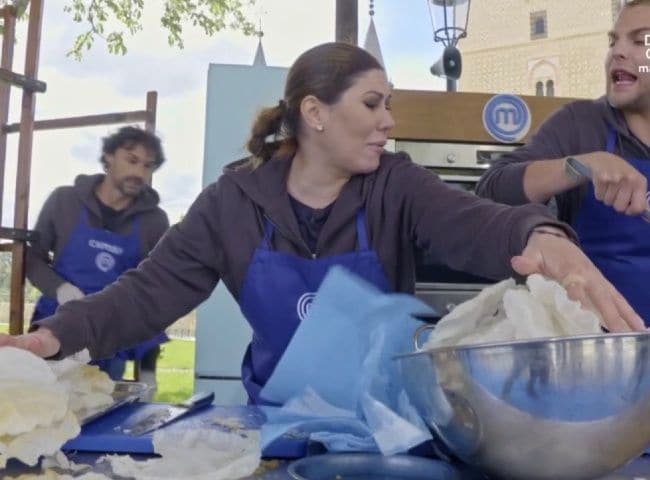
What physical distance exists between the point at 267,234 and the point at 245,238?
0.04m

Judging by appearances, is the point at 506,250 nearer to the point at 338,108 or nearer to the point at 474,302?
the point at 474,302

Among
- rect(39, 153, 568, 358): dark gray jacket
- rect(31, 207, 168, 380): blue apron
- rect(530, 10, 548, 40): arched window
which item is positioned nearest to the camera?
rect(39, 153, 568, 358): dark gray jacket

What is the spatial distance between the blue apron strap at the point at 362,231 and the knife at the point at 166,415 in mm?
391

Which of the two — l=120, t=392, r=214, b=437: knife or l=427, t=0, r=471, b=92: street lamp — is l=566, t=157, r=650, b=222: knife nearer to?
l=120, t=392, r=214, b=437: knife

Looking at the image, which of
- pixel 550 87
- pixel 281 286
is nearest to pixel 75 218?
pixel 281 286

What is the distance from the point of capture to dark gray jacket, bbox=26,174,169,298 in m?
2.60

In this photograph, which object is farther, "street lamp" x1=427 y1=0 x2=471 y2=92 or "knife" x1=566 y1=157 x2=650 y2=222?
"street lamp" x1=427 y1=0 x2=471 y2=92

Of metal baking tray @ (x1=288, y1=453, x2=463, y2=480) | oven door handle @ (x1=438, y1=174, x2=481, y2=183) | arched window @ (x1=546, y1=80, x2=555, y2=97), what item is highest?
arched window @ (x1=546, y1=80, x2=555, y2=97)

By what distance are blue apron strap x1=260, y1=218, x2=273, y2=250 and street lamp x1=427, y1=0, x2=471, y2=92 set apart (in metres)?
1.97

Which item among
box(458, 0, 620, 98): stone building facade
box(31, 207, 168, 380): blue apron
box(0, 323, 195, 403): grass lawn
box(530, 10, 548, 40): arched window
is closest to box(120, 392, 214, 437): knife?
box(31, 207, 168, 380): blue apron

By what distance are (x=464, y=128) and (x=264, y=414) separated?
181cm

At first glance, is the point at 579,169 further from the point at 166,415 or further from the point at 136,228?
the point at 136,228

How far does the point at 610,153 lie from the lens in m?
1.36

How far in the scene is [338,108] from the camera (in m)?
1.40
